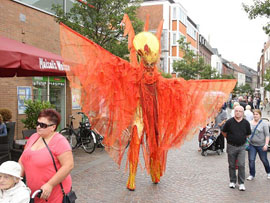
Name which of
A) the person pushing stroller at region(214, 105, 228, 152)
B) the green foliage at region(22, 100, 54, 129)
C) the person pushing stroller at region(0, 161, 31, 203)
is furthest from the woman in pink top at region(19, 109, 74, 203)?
the person pushing stroller at region(214, 105, 228, 152)

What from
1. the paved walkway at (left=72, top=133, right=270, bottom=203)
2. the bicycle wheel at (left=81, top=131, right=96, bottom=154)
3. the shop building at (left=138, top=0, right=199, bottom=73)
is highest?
the shop building at (left=138, top=0, right=199, bottom=73)

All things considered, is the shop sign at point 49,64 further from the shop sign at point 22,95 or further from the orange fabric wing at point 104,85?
the shop sign at point 22,95

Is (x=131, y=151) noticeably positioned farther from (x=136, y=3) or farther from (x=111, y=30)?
(x=136, y=3)

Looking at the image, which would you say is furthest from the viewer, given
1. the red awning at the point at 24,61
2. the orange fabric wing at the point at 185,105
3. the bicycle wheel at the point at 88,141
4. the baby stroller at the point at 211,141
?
the bicycle wheel at the point at 88,141

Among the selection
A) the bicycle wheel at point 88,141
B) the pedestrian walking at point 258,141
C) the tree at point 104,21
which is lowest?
the bicycle wheel at point 88,141

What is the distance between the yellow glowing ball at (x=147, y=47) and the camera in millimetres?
5344

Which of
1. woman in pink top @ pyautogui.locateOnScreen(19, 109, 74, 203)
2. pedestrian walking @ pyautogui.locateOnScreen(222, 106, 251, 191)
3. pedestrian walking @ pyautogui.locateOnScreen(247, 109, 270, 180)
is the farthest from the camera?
pedestrian walking @ pyautogui.locateOnScreen(247, 109, 270, 180)

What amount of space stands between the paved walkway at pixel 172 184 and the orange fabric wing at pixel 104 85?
754 mm

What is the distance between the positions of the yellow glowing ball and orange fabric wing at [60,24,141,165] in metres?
0.28

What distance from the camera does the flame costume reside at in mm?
4986

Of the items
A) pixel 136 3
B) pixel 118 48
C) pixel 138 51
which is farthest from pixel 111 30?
pixel 138 51

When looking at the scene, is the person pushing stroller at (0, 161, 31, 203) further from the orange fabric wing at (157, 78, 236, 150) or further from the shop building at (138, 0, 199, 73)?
the shop building at (138, 0, 199, 73)

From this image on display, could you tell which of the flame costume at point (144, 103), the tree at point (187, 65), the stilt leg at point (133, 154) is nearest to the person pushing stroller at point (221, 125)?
the flame costume at point (144, 103)

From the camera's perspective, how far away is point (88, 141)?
9688mm
